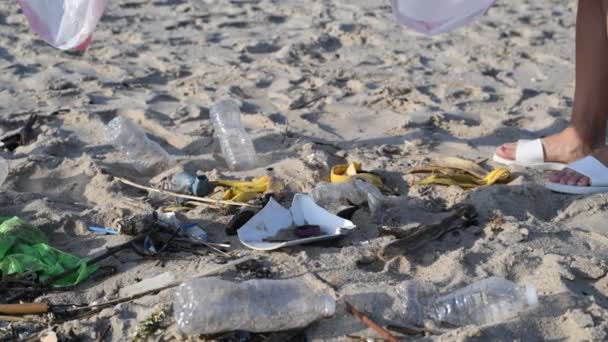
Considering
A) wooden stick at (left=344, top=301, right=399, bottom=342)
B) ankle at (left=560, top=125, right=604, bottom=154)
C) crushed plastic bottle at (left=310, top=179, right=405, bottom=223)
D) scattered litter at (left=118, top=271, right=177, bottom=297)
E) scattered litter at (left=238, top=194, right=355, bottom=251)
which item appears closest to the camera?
wooden stick at (left=344, top=301, right=399, bottom=342)

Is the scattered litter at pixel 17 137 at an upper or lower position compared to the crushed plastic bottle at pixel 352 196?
lower

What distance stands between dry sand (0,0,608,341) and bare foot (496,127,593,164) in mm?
156

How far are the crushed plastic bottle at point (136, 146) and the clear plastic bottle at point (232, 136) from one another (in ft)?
0.79

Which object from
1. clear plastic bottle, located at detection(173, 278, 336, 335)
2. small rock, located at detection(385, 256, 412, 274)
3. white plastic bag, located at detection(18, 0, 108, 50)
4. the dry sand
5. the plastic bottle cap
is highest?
white plastic bag, located at detection(18, 0, 108, 50)

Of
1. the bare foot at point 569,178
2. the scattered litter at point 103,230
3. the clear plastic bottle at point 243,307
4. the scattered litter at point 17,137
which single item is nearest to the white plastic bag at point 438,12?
the bare foot at point 569,178

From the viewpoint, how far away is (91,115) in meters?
3.75

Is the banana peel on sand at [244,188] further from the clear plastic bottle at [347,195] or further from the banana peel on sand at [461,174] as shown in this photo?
the banana peel on sand at [461,174]

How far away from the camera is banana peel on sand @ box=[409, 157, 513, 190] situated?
2975 millimetres

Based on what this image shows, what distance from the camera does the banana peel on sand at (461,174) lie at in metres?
2.97

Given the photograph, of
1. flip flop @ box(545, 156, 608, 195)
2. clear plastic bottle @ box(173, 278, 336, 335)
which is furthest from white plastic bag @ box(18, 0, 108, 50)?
flip flop @ box(545, 156, 608, 195)

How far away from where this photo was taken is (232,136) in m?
3.41

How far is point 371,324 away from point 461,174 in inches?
46.0

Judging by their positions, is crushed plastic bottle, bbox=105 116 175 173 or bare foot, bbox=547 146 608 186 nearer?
bare foot, bbox=547 146 608 186

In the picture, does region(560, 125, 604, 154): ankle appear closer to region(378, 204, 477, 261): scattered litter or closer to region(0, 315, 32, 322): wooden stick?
region(378, 204, 477, 261): scattered litter
